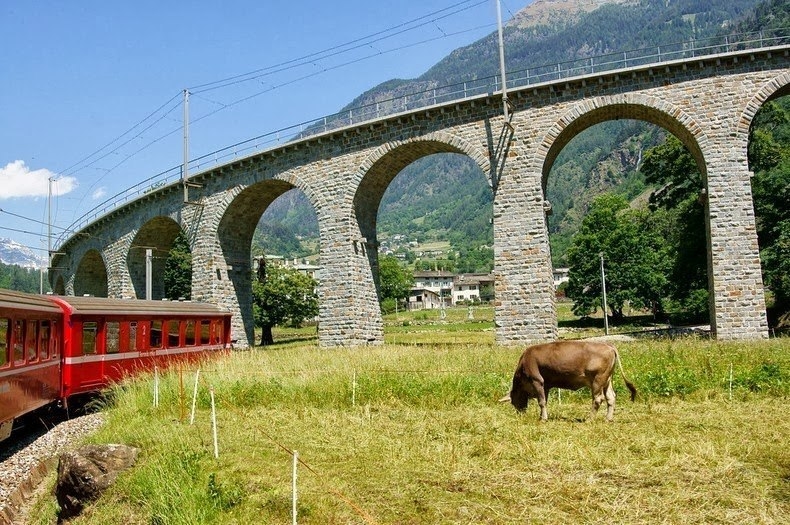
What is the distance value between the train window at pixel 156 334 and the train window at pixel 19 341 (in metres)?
6.62

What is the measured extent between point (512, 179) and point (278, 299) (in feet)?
86.6

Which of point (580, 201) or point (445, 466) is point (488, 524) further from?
point (580, 201)

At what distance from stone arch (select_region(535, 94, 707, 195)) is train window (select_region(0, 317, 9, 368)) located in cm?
1848

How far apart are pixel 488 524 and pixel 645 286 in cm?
5001

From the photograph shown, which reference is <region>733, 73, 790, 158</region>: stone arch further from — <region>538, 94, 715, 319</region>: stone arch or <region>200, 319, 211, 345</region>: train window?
<region>200, 319, 211, 345</region>: train window

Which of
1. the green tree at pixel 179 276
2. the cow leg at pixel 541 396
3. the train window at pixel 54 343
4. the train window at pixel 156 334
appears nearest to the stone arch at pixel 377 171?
the train window at pixel 156 334

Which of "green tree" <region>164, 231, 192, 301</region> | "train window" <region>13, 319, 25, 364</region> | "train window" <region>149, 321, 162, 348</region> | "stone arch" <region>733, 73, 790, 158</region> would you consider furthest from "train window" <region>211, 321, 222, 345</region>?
"green tree" <region>164, 231, 192, 301</region>

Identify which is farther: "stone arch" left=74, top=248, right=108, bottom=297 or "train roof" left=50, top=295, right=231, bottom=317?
"stone arch" left=74, top=248, right=108, bottom=297

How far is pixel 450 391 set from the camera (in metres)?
12.1

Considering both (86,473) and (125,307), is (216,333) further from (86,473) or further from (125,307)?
(86,473)

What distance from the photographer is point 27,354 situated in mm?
11672

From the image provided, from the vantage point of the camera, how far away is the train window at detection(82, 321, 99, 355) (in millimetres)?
14938

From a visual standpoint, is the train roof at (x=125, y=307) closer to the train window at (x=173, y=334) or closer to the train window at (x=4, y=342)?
the train window at (x=173, y=334)

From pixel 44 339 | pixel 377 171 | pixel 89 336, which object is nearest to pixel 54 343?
pixel 44 339
